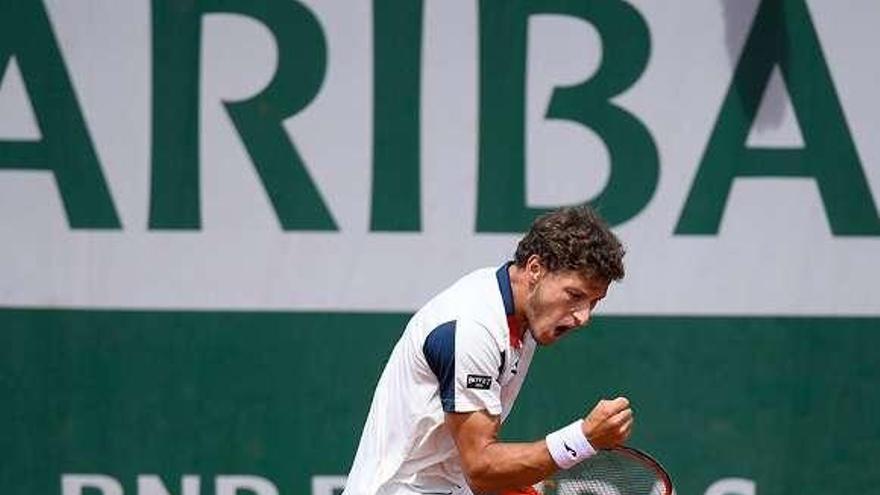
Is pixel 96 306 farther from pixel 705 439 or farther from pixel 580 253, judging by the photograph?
pixel 580 253

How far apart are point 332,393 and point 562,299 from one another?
76.4 inches

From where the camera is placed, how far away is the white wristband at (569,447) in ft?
12.1

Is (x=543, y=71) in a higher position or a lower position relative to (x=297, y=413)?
higher

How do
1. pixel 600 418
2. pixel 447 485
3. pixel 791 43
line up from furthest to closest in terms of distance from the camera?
pixel 791 43
pixel 447 485
pixel 600 418

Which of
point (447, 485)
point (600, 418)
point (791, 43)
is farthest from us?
point (791, 43)

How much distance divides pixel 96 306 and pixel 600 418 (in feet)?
7.66

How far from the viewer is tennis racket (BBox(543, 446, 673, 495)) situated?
4.13 metres

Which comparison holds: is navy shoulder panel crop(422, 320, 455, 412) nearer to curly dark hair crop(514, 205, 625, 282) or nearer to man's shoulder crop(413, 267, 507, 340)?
man's shoulder crop(413, 267, 507, 340)

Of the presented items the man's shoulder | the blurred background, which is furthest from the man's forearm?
the blurred background

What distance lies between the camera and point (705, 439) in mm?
5441

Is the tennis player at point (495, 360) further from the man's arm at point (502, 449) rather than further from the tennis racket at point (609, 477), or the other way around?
the tennis racket at point (609, 477)

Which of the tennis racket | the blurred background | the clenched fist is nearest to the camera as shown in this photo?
the clenched fist

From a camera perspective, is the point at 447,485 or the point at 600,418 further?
the point at 447,485

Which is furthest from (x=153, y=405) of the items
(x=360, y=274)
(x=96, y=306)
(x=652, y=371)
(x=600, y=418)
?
(x=600, y=418)
